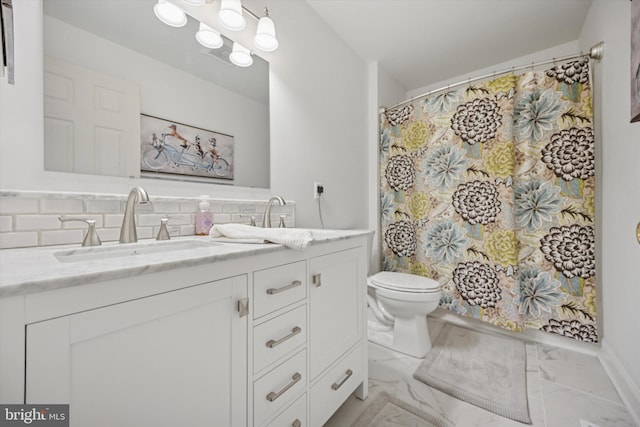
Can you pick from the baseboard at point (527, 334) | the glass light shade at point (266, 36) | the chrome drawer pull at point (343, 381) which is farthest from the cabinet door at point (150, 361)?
the baseboard at point (527, 334)

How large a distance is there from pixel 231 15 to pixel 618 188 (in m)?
2.11

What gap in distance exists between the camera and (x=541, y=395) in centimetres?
128

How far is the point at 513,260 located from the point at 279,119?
5.79ft

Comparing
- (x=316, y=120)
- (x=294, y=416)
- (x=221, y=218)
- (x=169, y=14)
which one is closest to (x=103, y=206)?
(x=221, y=218)

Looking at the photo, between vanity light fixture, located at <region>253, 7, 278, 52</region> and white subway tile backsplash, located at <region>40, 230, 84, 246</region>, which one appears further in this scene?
vanity light fixture, located at <region>253, 7, 278, 52</region>

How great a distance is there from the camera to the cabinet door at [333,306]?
0.96 meters

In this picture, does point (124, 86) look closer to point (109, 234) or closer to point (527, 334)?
point (109, 234)

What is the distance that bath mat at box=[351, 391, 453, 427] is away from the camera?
111 centimetres

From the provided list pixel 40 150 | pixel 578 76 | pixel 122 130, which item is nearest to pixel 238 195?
pixel 122 130

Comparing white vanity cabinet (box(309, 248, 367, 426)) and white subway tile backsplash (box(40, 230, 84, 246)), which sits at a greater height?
white subway tile backsplash (box(40, 230, 84, 246))

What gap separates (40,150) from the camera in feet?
2.68

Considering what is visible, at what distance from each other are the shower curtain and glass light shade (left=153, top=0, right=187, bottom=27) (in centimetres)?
177

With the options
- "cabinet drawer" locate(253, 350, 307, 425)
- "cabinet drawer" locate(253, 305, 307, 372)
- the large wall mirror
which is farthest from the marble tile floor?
the large wall mirror

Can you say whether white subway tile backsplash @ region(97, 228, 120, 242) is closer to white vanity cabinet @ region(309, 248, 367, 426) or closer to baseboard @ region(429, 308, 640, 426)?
white vanity cabinet @ region(309, 248, 367, 426)
